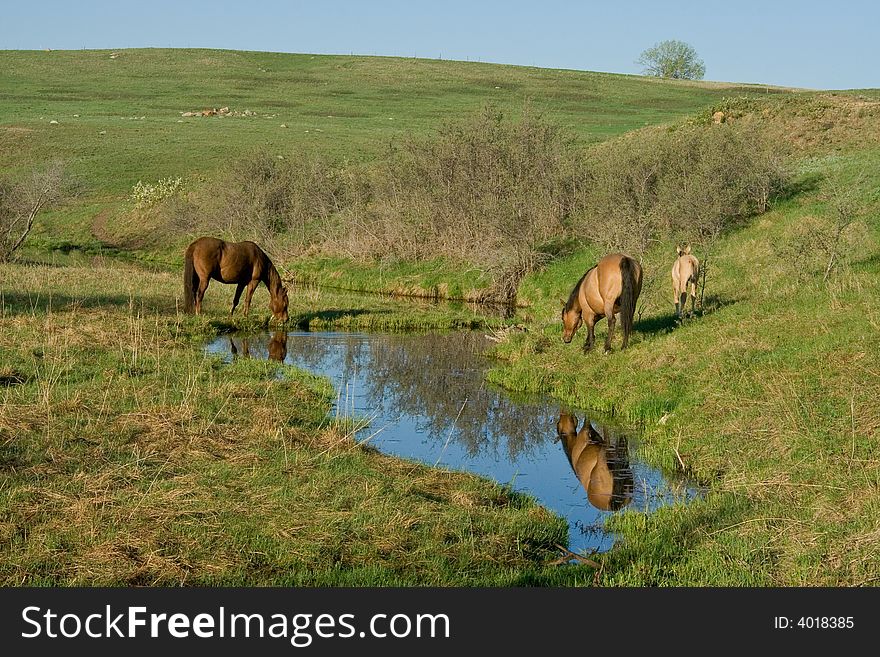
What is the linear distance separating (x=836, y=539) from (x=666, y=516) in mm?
1782

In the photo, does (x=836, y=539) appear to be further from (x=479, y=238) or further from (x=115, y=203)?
(x=115, y=203)

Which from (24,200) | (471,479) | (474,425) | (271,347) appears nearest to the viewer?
(471,479)

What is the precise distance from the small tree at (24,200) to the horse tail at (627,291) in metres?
25.7

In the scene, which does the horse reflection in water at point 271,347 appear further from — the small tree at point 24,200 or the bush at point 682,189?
the small tree at point 24,200

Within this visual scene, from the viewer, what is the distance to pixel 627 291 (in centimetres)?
1464

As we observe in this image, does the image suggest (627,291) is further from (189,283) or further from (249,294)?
(189,283)

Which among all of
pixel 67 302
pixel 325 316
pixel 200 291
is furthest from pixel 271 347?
pixel 67 302

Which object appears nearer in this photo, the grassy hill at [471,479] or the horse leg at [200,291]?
the grassy hill at [471,479]

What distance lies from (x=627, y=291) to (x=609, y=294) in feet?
1.99

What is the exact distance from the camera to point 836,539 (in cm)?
711

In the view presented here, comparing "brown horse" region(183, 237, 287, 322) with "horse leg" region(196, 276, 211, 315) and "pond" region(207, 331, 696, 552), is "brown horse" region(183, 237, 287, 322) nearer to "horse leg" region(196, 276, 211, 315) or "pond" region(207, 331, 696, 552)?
"horse leg" region(196, 276, 211, 315)

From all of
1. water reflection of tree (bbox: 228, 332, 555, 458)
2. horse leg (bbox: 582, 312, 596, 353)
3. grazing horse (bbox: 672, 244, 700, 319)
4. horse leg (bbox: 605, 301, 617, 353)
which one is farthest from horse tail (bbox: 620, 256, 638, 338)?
grazing horse (bbox: 672, 244, 700, 319)

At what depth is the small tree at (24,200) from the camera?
33406 millimetres

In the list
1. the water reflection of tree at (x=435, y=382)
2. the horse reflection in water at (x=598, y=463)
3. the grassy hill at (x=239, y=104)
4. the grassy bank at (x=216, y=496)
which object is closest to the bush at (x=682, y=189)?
the grassy hill at (x=239, y=104)
